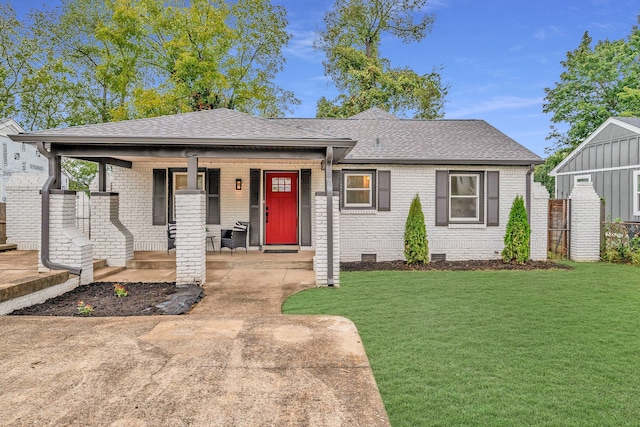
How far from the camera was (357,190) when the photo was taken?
10.8 meters

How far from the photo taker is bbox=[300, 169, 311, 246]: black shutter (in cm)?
1060

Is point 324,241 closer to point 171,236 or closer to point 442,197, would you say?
point 171,236

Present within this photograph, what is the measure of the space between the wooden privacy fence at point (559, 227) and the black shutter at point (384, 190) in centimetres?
490

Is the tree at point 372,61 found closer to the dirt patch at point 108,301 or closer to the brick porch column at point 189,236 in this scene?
the brick porch column at point 189,236

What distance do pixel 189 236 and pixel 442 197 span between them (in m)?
6.99

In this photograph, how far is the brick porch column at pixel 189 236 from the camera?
696 cm

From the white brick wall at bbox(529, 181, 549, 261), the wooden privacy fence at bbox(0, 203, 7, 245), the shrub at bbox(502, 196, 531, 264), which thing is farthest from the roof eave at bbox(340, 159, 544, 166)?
the wooden privacy fence at bbox(0, 203, 7, 245)

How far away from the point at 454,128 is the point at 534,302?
26.0 feet

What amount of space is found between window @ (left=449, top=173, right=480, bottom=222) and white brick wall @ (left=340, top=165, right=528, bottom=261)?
1.10 ft

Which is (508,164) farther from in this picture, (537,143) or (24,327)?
(537,143)

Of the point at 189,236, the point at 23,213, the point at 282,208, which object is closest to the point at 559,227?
the point at 282,208

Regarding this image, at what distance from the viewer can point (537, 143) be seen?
85.4 feet

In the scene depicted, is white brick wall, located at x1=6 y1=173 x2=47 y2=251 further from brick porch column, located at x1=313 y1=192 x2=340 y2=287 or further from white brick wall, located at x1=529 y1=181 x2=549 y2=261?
white brick wall, located at x1=529 y1=181 x2=549 y2=261

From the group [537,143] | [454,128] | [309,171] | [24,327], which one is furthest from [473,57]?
[24,327]
